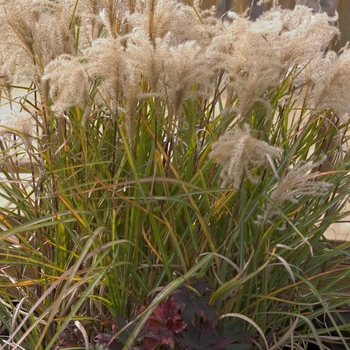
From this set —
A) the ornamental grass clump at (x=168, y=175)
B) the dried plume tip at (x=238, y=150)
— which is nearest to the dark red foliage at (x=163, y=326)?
the ornamental grass clump at (x=168, y=175)

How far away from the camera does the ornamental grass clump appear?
102 centimetres

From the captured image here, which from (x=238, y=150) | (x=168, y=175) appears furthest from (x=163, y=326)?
(x=238, y=150)

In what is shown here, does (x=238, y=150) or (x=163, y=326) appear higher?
(x=238, y=150)

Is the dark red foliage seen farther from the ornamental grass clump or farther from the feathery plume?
the feathery plume

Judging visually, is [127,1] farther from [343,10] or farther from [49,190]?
[343,10]

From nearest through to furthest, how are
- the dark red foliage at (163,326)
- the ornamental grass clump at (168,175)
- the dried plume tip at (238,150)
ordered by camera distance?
the dried plume tip at (238,150) → the ornamental grass clump at (168,175) → the dark red foliage at (163,326)

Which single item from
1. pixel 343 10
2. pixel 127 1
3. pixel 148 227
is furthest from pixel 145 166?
pixel 343 10

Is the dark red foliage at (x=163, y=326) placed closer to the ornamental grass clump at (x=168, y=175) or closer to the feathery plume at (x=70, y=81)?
the ornamental grass clump at (x=168, y=175)

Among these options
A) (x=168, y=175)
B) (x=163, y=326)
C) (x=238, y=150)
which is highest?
(x=238, y=150)

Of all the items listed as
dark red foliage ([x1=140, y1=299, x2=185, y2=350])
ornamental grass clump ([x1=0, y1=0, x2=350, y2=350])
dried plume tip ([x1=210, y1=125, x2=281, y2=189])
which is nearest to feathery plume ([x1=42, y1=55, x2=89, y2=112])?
ornamental grass clump ([x1=0, y1=0, x2=350, y2=350])

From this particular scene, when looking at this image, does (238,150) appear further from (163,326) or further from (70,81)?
(163,326)

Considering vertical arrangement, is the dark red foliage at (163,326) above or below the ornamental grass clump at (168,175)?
below

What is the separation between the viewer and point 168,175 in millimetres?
1259

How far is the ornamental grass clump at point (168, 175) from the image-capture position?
1018 mm
